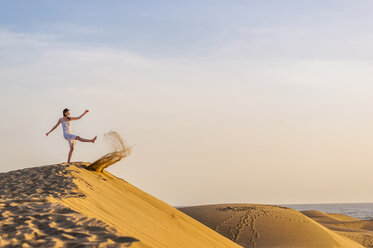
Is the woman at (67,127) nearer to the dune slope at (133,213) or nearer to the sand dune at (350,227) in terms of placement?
the dune slope at (133,213)

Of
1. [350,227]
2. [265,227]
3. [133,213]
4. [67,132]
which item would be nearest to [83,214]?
[133,213]

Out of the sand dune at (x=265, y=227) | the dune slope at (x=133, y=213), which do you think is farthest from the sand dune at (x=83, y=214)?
the sand dune at (x=265, y=227)

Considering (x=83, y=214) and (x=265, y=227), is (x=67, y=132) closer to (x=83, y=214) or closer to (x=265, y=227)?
(x=83, y=214)

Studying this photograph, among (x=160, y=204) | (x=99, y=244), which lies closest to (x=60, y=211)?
(x=99, y=244)

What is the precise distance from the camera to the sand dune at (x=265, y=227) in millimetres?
17000

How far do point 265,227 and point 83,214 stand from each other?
1289 centimetres

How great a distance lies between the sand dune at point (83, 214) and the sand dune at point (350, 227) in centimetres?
1691

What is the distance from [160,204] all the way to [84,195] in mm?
3730

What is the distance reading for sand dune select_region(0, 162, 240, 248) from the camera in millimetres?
5727

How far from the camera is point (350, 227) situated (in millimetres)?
34469

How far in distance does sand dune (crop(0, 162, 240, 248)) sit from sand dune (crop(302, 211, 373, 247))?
16911mm

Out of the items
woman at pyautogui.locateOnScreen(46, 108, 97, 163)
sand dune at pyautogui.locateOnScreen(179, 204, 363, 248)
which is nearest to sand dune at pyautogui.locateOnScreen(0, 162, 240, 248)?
woman at pyautogui.locateOnScreen(46, 108, 97, 163)

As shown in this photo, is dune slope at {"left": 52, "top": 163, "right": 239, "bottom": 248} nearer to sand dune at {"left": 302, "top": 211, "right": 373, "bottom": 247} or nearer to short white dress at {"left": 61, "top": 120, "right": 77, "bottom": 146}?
short white dress at {"left": 61, "top": 120, "right": 77, "bottom": 146}

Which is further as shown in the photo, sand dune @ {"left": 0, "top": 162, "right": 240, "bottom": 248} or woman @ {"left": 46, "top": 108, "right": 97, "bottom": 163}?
woman @ {"left": 46, "top": 108, "right": 97, "bottom": 163}
